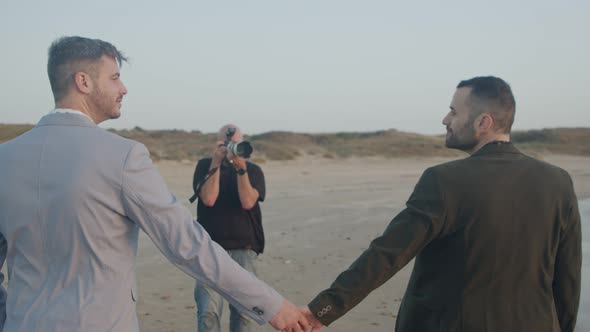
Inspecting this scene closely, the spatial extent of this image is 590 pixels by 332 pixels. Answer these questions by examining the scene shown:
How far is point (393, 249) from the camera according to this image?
3.20m

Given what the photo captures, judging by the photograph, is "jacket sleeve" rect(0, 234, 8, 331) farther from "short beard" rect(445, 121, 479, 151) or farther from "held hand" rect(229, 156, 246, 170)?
"held hand" rect(229, 156, 246, 170)

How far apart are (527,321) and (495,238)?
395 millimetres

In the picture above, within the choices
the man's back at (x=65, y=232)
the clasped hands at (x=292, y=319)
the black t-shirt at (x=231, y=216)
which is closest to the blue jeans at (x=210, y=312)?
the black t-shirt at (x=231, y=216)

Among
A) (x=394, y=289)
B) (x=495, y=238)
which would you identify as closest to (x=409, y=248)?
(x=495, y=238)

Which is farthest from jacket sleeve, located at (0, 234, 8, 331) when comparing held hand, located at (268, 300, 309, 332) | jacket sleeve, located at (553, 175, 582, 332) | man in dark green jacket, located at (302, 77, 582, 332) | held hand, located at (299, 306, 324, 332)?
jacket sleeve, located at (553, 175, 582, 332)

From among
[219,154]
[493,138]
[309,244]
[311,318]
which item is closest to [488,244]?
[493,138]

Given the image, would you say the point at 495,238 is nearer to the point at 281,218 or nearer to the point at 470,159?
the point at 470,159

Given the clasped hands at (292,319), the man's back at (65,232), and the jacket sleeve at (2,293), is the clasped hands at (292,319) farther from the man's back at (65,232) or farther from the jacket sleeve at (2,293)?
the jacket sleeve at (2,293)

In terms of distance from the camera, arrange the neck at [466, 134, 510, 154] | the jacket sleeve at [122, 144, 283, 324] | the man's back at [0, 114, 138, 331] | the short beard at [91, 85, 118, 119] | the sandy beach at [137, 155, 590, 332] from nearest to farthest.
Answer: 1. the man's back at [0, 114, 138, 331]
2. the jacket sleeve at [122, 144, 283, 324]
3. the short beard at [91, 85, 118, 119]
4. the neck at [466, 134, 510, 154]
5. the sandy beach at [137, 155, 590, 332]

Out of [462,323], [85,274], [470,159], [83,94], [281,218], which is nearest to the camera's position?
[85,274]

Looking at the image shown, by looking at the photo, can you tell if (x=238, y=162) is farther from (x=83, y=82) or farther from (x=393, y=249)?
(x=83, y=82)

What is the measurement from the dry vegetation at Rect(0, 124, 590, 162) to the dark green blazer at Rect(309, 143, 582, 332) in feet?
73.7

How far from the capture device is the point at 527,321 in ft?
9.82

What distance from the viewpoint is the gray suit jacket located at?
2480 millimetres
